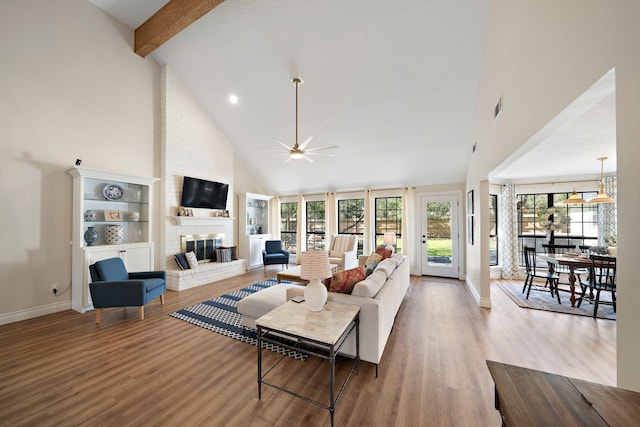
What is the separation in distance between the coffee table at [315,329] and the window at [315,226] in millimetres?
5235

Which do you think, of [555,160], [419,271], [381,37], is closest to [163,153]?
[381,37]

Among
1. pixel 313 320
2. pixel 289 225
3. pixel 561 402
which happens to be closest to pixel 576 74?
pixel 561 402

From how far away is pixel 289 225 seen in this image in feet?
26.2

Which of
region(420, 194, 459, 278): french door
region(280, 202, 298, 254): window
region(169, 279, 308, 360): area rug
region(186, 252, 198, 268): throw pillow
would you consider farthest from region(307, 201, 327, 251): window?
region(169, 279, 308, 360): area rug

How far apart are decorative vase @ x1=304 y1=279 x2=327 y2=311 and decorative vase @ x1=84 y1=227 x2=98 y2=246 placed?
3816 millimetres

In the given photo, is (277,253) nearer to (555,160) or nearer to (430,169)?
(430,169)

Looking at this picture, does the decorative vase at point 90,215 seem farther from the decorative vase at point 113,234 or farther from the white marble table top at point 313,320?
the white marble table top at point 313,320

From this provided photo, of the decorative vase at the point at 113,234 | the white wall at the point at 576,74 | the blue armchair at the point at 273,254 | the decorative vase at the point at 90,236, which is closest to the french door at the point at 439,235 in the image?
the white wall at the point at 576,74

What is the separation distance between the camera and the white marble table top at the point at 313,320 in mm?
1703

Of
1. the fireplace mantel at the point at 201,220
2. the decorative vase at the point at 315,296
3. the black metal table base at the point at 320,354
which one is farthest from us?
the fireplace mantel at the point at 201,220

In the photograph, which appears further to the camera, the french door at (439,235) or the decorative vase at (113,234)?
the french door at (439,235)

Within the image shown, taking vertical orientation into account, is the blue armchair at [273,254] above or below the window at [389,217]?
below

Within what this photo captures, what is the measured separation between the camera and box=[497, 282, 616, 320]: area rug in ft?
11.6

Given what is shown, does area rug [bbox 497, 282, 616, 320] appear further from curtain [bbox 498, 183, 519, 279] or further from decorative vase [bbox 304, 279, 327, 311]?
decorative vase [bbox 304, 279, 327, 311]
